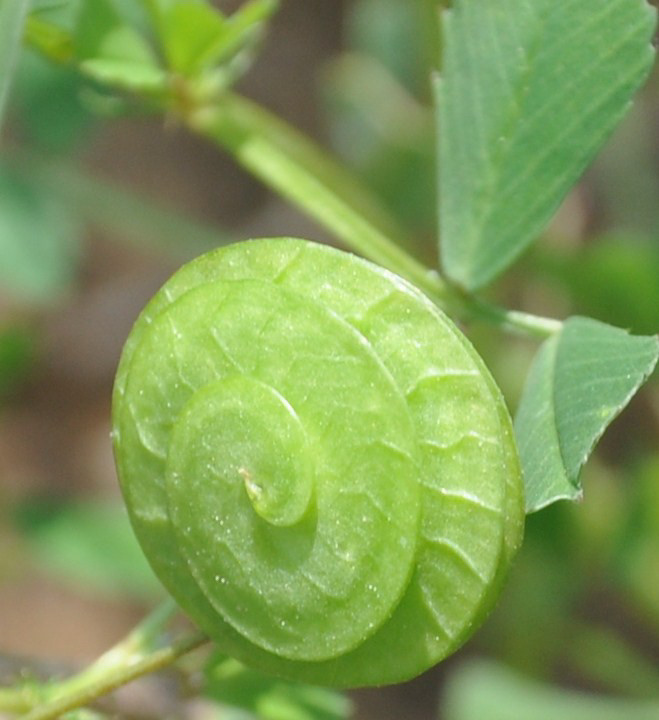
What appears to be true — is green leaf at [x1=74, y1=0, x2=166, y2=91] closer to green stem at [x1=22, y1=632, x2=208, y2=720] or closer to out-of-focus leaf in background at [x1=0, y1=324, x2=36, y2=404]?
green stem at [x1=22, y1=632, x2=208, y2=720]

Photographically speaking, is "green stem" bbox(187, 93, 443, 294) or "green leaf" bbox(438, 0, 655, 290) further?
"green stem" bbox(187, 93, 443, 294)

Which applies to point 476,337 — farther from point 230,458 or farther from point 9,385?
point 230,458

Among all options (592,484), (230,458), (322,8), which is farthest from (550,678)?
(322,8)

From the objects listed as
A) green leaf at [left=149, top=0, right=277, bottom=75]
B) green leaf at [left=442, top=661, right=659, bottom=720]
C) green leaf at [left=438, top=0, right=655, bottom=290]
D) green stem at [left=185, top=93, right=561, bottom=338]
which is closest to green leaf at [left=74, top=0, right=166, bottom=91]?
green leaf at [left=149, top=0, right=277, bottom=75]

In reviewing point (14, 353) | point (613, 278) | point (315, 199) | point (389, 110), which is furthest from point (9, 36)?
point (389, 110)

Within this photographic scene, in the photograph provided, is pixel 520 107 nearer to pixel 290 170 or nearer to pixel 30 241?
pixel 290 170

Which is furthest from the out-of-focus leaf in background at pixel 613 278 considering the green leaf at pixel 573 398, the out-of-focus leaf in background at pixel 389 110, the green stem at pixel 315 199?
the green leaf at pixel 573 398

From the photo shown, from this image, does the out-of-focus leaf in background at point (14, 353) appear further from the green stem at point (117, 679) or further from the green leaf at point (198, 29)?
the green stem at point (117, 679)
